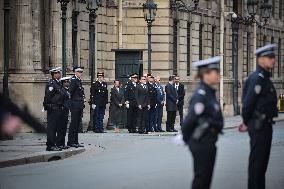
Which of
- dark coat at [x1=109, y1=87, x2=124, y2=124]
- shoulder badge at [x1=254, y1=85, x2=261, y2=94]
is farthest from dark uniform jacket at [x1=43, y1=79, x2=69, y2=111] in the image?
shoulder badge at [x1=254, y1=85, x2=261, y2=94]

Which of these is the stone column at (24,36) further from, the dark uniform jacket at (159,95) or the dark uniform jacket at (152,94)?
the dark uniform jacket at (159,95)

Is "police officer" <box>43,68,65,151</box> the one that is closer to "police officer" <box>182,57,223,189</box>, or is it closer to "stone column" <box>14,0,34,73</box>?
"stone column" <box>14,0,34,73</box>

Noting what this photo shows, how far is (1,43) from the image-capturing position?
97.5 feet

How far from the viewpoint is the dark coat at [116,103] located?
30.9 metres

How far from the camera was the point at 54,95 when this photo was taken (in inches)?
837

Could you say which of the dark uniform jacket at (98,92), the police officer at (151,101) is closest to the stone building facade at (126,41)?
the dark uniform jacket at (98,92)

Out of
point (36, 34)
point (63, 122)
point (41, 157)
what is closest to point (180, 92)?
point (36, 34)

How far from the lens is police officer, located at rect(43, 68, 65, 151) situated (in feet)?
69.3

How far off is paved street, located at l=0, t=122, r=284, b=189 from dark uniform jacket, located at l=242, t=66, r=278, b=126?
2.51 meters

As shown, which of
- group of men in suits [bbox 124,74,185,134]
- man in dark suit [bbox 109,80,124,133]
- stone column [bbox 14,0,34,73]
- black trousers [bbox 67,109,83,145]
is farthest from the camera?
man in dark suit [bbox 109,80,124,133]

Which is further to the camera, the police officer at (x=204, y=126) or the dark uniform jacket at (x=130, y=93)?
the dark uniform jacket at (x=130, y=93)

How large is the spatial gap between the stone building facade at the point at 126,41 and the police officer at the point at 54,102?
17.2 ft

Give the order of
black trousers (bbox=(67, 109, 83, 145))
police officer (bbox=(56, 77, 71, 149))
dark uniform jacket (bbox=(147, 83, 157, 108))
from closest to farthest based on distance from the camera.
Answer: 1. police officer (bbox=(56, 77, 71, 149))
2. black trousers (bbox=(67, 109, 83, 145))
3. dark uniform jacket (bbox=(147, 83, 157, 108))

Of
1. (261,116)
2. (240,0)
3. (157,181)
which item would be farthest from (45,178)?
(240,0)
